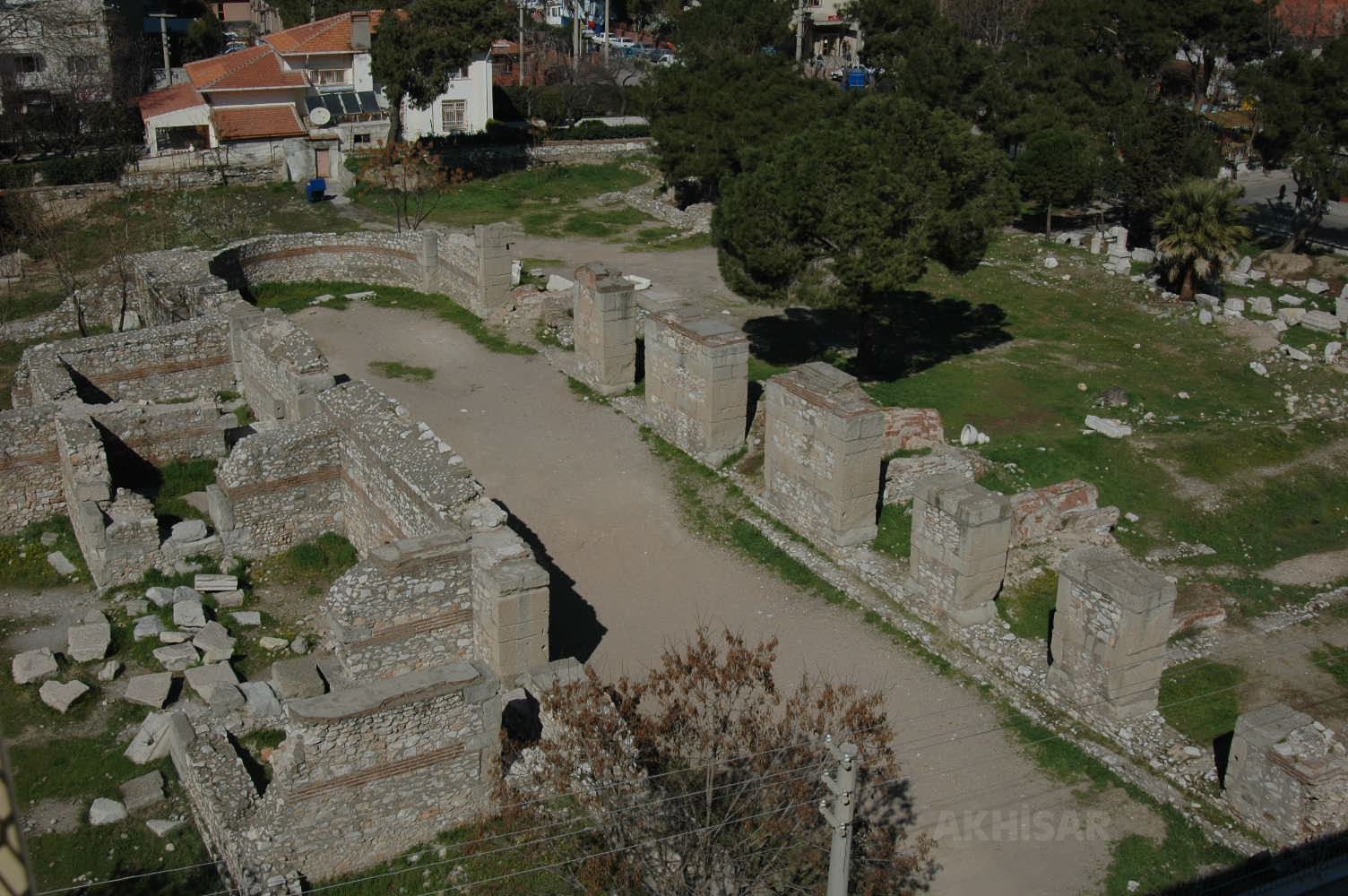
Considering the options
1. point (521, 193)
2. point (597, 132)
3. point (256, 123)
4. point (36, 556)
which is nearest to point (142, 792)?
point (36, 556)

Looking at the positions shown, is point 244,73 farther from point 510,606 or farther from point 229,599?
point 510,606

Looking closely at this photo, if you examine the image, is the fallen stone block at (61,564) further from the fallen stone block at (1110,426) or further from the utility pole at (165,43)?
the utility pole at (165,43)

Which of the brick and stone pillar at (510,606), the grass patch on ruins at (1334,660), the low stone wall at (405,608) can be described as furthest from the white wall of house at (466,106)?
the grass patch on ruins at (1334,660)

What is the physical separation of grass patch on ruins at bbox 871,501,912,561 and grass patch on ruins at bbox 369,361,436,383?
914 centimetres

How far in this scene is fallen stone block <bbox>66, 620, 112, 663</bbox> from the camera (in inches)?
591

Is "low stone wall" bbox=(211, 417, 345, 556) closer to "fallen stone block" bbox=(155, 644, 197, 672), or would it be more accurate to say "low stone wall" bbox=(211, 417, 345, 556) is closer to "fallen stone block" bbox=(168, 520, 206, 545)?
"fallen stone block" bbox=(168, 520, 206, 545)

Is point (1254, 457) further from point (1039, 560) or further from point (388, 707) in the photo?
point (388, 707)

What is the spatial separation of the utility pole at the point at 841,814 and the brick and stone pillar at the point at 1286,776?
218 inches

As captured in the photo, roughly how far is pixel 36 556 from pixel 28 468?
1.48 meters

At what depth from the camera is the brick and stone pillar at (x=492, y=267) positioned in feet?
83.7

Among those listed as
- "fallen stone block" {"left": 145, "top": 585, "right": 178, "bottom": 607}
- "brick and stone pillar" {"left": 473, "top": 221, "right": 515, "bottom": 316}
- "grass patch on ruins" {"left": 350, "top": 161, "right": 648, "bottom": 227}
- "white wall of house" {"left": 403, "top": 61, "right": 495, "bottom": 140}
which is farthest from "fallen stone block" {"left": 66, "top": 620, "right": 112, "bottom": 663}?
"white wall of house" {"left": 403, "top": 61, "right": 495, "bottom": 140}

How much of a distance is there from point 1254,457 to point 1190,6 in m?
31.5

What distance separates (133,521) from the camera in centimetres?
1672

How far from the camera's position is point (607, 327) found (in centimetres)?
2191
